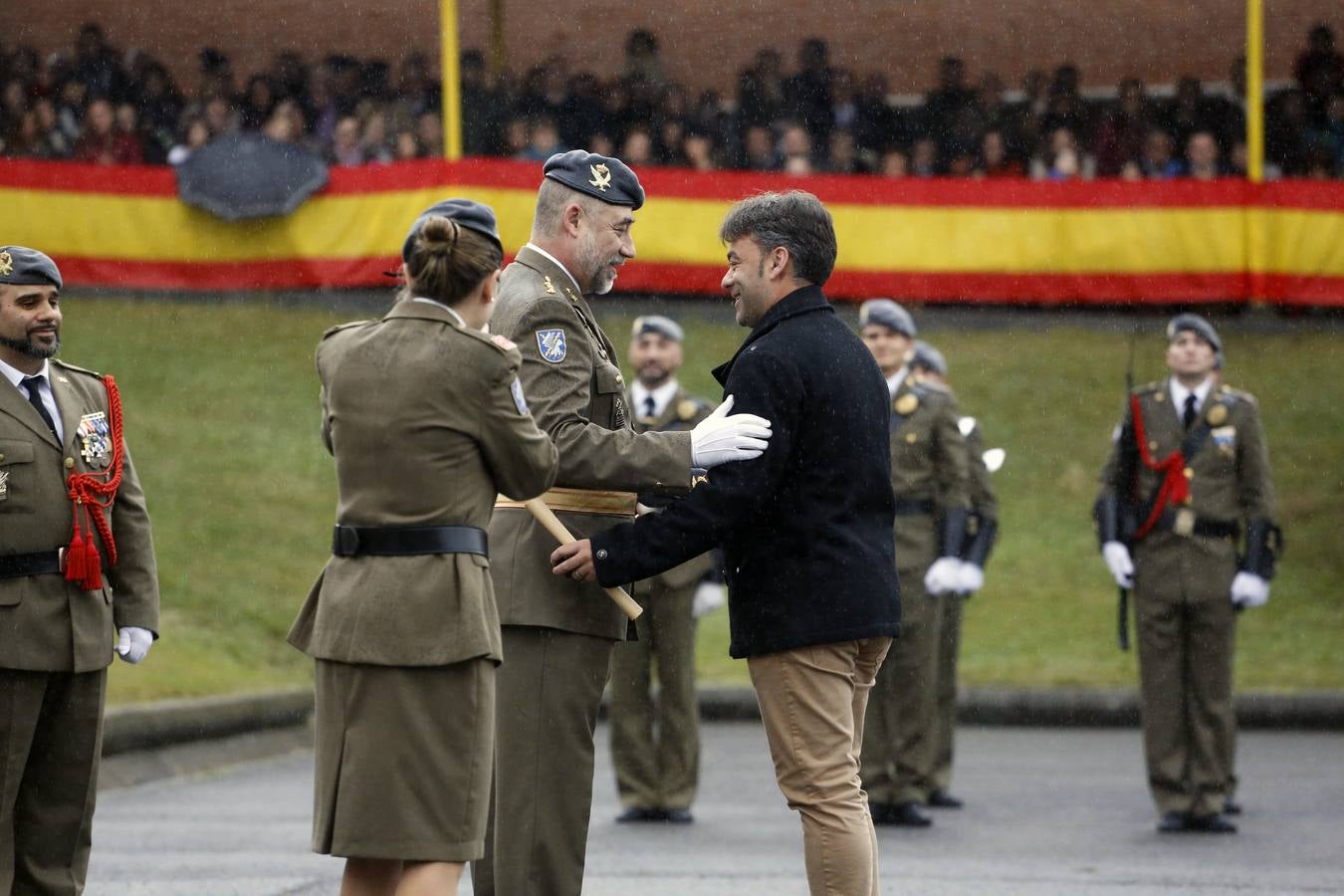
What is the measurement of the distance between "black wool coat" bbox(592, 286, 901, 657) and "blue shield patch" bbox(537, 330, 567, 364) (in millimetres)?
424

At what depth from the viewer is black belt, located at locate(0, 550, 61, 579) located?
219 inches

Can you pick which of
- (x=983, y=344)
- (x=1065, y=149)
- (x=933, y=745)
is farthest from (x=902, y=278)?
(x=933, y=745)

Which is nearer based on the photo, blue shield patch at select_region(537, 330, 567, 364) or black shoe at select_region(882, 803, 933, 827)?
blue shield patch at select_region(537, 330, 567, 364)

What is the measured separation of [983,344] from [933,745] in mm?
7924

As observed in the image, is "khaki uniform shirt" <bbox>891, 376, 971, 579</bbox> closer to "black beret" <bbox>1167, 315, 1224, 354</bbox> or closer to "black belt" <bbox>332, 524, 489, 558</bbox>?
"black beret" <bbox>1167, 315, 1224, 354</bbox>

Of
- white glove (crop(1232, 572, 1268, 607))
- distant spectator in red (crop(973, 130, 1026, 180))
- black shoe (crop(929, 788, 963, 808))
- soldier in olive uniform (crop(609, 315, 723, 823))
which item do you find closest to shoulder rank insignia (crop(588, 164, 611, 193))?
soldier in olive uniform (crop(609, 315, 723, 823))

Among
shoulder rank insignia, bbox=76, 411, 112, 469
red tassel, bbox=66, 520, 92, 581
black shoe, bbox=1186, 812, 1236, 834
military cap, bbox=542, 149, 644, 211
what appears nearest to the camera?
military cap, bbox=542, 149, 644, 211

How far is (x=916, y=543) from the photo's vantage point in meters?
9.02

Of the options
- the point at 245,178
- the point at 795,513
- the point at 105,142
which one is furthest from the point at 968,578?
the point at 105,142

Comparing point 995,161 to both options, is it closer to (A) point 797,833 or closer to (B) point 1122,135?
(B) point 1122,135

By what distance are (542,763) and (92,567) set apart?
4.68ft

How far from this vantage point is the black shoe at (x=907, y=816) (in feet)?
27.6

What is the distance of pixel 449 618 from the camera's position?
4512mm

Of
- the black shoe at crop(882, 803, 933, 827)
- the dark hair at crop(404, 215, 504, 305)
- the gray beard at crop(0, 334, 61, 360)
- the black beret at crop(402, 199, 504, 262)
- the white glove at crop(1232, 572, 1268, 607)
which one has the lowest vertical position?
the black shoe at crop(882, 803, 933, 827)
